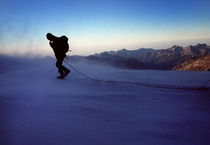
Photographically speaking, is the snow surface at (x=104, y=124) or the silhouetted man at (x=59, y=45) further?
the silhouetted man at (x=59, y=45)

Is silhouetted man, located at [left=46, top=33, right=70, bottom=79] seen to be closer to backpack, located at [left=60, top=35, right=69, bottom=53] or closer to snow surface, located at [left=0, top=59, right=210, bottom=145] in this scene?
backpack, located at [left=60, top=35, right=69, bottom=53]

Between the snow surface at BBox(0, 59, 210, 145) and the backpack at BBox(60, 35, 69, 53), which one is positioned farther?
the backpack at BBox(60, 35, 69, 53)

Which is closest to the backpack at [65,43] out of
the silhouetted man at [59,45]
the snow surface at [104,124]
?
the silhouetted man at [59,45]

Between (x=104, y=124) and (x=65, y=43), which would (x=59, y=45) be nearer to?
(x=65, y=43)

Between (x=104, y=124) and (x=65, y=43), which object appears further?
(x=65, y=43)

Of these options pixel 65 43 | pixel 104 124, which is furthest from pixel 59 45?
pixel 104 124

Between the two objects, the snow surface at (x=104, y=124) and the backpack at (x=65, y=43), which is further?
the backpack at (x=65, y=43)

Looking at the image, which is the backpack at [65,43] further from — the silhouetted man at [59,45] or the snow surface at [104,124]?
the snow surface at [104,124]

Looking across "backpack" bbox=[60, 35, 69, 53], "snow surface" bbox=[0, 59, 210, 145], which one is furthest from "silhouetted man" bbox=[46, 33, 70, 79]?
"snow surface" bbox=[0, 59, 210, 145]

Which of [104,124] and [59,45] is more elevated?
[59,45]

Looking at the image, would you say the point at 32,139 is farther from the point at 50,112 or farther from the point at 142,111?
the point at 142,111

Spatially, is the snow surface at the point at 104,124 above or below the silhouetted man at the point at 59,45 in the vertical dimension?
below

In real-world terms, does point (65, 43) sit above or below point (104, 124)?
above

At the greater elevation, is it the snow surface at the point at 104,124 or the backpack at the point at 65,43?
the backpack at the point at 65,43
